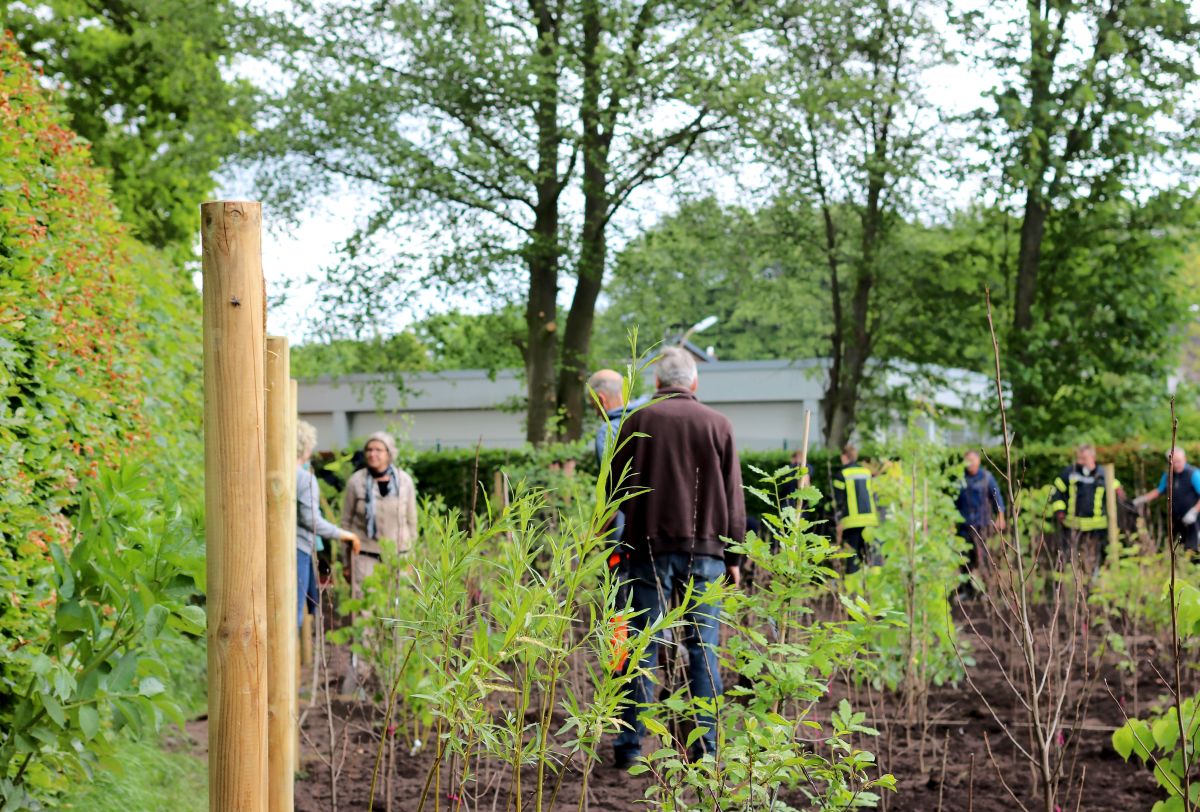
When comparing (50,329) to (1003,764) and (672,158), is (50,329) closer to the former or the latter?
(1003,764)

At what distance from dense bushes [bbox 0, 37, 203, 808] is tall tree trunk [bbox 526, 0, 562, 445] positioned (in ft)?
39.0

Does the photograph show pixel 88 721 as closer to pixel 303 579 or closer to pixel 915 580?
pixel 303 579

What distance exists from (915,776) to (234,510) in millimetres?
3671

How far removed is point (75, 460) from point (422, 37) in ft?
44.1

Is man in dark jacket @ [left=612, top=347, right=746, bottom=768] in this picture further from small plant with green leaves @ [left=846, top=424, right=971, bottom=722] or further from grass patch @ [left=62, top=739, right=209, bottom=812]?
grass patch @ [left=62, top=739, right=209, bottom=812]

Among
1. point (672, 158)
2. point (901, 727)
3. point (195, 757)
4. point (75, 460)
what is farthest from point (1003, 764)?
point (672, 158)

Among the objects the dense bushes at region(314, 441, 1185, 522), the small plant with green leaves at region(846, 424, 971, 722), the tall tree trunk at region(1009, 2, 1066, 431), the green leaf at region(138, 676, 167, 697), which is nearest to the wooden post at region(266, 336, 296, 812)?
the green leaf at region(138, 676, 167, 697)

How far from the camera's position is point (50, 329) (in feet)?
13.1

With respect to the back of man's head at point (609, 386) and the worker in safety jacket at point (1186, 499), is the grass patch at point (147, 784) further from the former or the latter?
the worker in safety jacket at point (1186, 499)

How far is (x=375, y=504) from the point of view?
302 inches

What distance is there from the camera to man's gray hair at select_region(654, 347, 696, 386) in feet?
17.2

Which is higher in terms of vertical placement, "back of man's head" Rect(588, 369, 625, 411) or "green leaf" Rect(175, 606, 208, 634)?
"back of man's head" Rect(588, 369, 625, 411)

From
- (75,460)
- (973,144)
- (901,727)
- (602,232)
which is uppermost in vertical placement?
(973,144)

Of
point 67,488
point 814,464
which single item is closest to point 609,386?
point 67,488
